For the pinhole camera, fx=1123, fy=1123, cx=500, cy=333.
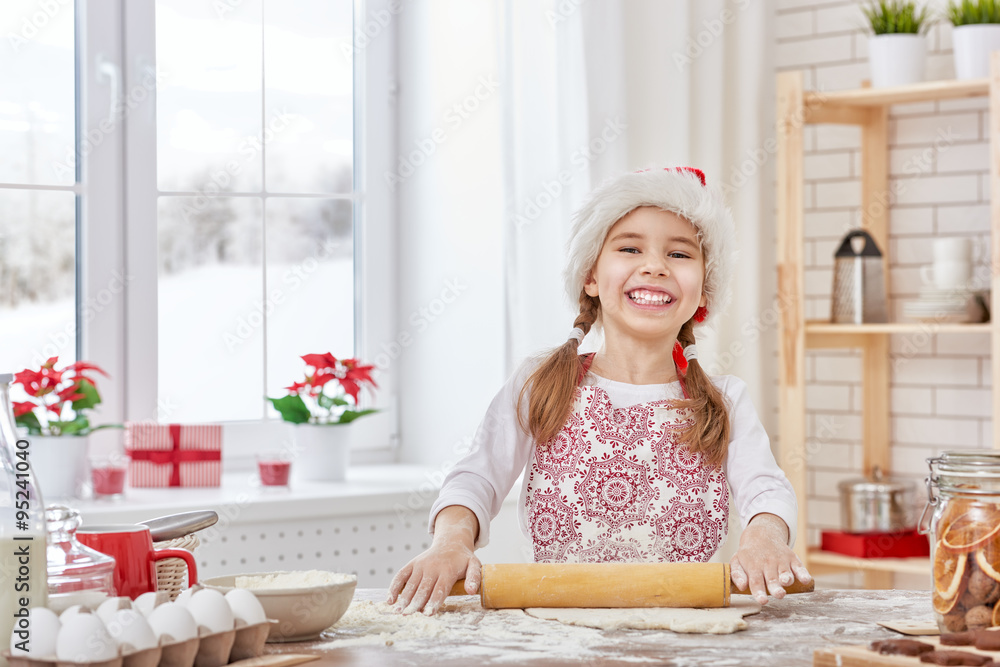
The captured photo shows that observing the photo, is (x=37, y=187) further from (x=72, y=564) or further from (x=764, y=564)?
(x=764, y=564)

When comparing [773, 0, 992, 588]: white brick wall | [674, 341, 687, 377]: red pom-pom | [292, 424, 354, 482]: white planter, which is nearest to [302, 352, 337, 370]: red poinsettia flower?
[292, 424, 354, 482]: white planter

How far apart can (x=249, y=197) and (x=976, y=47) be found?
1994mm

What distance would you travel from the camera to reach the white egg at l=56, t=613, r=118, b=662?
979 mm

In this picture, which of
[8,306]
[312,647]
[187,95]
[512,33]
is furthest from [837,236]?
[312,647]

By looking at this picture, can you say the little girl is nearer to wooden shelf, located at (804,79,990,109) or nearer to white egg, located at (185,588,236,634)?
white egg, located at (185,588,236,634)

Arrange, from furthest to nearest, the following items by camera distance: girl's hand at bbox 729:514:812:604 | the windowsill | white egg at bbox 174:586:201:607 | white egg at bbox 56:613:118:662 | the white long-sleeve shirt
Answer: the windowsill, the white long-sleeve shirt, girl's hand at bbox 729:514:812:604, white egg at bbox 174:586:201:607, white egg at bbox 56:613:118:662

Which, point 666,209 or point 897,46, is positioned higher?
point 897,46

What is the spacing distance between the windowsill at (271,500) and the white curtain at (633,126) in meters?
0.46

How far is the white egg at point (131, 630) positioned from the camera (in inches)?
39.4

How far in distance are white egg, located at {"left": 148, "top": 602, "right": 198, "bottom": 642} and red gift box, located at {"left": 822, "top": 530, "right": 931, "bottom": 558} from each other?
8.05 feet

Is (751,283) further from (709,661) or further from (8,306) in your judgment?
(709,661)

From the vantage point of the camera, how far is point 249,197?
10.3ft

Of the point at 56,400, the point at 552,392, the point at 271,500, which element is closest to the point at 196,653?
the point at 552,392

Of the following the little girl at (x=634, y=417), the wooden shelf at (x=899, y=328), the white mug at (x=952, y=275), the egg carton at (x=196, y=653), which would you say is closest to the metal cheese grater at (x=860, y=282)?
the wooden shelf at (x=899, y=328)
